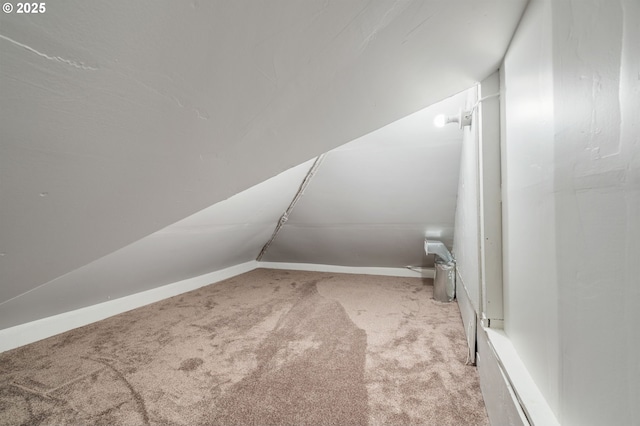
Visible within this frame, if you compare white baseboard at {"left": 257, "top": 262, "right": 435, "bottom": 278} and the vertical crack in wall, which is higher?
the vertical crack in wall

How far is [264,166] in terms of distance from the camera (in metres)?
1.08

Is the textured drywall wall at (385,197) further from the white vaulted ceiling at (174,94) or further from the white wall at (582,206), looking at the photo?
the white wall at (582,206)

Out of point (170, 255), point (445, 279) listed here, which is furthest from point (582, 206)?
point (170, 255)

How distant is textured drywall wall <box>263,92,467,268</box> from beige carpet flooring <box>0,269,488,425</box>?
0.84 m

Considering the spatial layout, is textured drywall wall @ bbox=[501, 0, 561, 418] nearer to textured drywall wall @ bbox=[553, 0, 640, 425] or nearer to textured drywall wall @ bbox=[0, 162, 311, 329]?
textured drywall wall @ bbox=[553, 0, 640, 425]

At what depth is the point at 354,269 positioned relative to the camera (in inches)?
153

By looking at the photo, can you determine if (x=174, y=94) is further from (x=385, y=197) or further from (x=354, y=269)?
(x=354, y=269)

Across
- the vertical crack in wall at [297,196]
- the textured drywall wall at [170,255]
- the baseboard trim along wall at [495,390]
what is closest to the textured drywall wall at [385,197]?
the vertical crack in wall at [297,196]

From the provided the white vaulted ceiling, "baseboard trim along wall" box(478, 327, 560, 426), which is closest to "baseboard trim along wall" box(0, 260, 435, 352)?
the white vaulted ceiling

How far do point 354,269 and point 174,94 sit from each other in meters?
3.54

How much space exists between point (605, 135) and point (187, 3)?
2.55ft

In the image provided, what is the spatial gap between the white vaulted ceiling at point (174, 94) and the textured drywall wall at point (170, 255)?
3.56 ft

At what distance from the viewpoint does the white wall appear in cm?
45

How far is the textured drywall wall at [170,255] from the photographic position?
1872 mm
